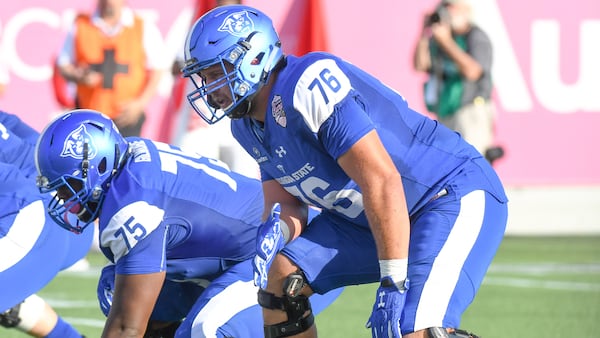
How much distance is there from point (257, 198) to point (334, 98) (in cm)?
101

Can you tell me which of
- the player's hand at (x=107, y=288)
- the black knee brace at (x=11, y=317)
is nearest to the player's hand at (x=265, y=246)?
the player's hand at (x=107, y=288)

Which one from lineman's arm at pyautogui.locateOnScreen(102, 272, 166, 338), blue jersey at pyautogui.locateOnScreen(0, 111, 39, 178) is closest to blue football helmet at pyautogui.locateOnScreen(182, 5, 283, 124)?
lineman's arm at pyautogui.locateOnScreen(102, 272, 166, 338)

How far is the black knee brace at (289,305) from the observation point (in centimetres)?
453

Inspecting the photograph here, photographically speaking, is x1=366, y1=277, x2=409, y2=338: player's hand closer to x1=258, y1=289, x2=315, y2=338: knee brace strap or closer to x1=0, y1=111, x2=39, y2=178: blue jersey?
x1=258, y1=289, x2=315, y2=338: knee brace strap

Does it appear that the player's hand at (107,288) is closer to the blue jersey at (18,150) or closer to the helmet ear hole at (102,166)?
the helmet ear hole at (102,166)

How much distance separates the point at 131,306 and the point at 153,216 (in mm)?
340

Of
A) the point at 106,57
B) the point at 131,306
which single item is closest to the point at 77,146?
the point at 131,306

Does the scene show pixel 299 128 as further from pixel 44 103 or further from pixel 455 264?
pixel 44 103

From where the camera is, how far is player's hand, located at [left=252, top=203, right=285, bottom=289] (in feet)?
13.8

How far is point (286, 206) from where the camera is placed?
486 centimetres

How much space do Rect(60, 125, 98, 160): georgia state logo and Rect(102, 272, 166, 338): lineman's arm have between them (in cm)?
48

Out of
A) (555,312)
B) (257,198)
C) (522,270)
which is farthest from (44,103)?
(257,198)

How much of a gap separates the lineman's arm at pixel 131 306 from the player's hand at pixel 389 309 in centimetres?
87

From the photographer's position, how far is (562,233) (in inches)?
470
